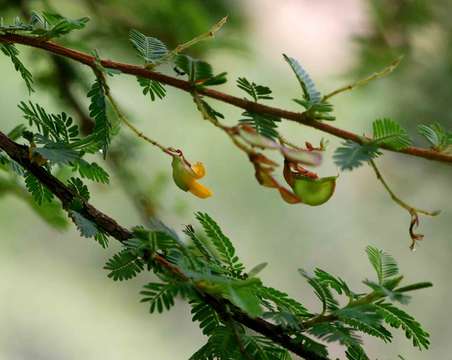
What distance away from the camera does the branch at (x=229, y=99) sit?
0.46m

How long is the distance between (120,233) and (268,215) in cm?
306

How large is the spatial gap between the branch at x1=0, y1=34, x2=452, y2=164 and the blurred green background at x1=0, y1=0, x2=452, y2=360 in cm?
135

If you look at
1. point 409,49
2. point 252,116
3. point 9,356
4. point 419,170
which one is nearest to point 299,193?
point 252,116

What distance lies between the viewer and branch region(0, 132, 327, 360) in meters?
0.47

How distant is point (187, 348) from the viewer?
320 centimetres

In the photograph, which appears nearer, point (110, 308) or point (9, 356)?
point (9, 356)

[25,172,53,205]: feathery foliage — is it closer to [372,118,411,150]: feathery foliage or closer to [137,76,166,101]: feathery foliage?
[137,76,166,101]: feathery foliage

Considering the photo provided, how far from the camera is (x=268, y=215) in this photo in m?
3.53

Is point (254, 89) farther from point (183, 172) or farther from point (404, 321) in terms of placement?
point (404, 321)

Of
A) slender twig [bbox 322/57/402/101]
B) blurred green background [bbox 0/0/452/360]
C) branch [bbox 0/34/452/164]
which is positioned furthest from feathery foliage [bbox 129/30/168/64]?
blurred green background [bbox 0/0/452/360]

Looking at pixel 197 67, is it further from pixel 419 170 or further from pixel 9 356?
pixel 9 356

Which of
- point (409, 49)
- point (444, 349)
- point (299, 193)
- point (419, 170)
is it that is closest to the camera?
point (299, 193)

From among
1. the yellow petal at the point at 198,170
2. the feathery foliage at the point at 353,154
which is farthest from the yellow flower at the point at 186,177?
the feathery foliage at the point at 353,154

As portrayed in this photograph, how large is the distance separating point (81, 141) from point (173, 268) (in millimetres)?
111
